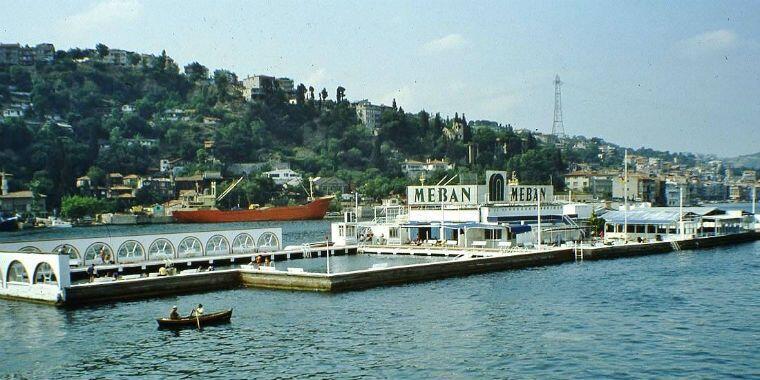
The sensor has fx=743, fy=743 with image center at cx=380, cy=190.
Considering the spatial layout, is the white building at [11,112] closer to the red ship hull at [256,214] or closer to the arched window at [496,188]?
the red ship hull at [256,214]

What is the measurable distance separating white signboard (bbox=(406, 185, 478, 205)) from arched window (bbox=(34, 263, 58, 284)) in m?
34.9

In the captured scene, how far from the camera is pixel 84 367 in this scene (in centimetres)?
2622

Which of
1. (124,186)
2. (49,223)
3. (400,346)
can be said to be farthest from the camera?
(124,186)

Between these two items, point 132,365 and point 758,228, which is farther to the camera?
point 758,228

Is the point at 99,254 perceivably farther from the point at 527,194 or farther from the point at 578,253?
the point at 527,194

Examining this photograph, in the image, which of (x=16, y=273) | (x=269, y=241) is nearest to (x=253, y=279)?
(x=16, y=273)

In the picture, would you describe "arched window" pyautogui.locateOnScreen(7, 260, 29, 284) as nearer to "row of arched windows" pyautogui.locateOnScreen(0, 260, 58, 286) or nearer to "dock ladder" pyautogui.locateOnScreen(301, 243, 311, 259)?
"row of arched windows" pyautogui.locateOnScreen(0, 260, 58, 286)

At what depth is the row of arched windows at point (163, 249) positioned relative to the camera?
161 ft

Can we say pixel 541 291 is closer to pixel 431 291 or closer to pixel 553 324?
pixel 431 291

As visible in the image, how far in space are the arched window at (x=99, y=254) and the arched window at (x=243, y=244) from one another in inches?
399

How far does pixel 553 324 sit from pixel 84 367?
18900 millimetres

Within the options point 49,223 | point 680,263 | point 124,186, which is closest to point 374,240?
point 680,263

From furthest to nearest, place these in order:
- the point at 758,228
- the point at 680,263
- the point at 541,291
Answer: the point at 758,228 → the point at 680,263 → the point at 541,291

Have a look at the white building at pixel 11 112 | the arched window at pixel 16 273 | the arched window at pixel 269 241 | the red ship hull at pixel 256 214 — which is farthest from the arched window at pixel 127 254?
the white building at pixel 11 112
